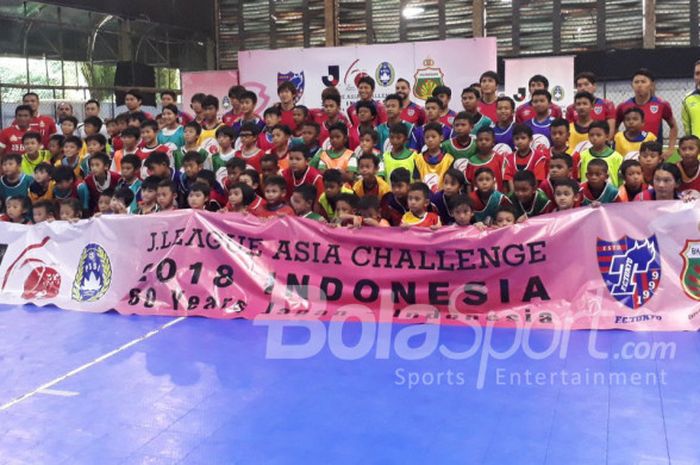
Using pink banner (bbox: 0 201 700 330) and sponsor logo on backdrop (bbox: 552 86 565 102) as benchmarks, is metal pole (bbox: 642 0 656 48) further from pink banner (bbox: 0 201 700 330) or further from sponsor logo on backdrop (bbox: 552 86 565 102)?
pink banner (bbox: 0 201 700 330)

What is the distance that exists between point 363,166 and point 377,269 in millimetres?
1195

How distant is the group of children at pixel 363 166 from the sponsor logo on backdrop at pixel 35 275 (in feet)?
1.49

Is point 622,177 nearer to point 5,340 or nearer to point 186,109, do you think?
point 5,340

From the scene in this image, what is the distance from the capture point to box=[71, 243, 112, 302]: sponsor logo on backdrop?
23.3 ft

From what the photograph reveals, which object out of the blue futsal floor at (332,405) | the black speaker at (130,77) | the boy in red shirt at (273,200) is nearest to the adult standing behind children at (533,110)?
the boy in red shirt at (273,200)

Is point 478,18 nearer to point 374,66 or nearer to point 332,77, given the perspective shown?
point 374,66

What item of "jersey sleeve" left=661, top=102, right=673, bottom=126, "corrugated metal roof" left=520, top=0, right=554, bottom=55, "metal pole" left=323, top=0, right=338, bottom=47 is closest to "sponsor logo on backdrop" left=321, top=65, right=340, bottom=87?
"metal pole" left=323, top=0, right=338, bottom=47

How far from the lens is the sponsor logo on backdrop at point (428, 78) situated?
41.8 feet

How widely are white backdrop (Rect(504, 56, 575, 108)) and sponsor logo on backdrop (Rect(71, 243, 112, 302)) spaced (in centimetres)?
853

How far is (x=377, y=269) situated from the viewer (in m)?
6.51

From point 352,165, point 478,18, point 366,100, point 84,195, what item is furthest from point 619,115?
point 478,18

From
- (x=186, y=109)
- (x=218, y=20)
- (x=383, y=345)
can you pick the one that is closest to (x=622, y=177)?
(x=383, y=345)

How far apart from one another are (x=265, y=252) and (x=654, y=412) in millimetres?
3617

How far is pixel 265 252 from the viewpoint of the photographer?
22.2 feet
